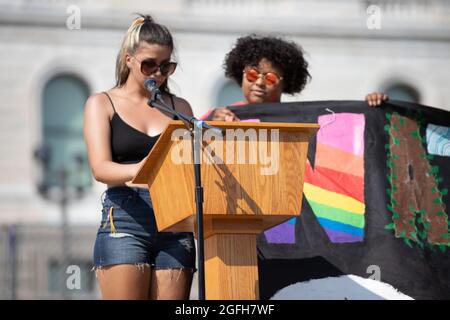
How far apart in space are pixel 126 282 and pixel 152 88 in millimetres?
921

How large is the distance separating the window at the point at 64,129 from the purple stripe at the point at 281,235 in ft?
62.2

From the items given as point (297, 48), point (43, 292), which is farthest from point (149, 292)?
point (43, 292)

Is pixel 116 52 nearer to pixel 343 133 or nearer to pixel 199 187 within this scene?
pixel 343 133

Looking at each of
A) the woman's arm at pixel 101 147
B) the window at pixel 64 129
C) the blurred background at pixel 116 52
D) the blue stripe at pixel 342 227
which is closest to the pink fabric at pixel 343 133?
the blue stripe at pixel 342 227

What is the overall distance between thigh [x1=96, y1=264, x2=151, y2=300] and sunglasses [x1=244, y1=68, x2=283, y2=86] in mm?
2241

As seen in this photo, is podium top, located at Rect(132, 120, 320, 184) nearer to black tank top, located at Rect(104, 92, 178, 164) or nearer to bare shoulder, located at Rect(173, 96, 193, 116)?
black tank top, located at Rect(104, 92, 178, 164)

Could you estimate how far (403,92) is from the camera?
94.1 ft

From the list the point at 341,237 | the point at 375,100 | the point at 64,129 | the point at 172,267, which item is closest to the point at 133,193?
the point at 172,267

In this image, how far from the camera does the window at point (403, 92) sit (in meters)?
28.5

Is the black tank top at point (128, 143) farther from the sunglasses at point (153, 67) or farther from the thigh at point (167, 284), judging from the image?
the thigh at point (167, 284)

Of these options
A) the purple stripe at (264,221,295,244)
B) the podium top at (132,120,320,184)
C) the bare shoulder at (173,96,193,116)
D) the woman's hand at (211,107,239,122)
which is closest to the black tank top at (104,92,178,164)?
the bare shoulder at (173,96,193,116)

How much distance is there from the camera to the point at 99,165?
615cm

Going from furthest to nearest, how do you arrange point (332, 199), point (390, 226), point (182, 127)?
point (332, 199)
point (390, 226)
point (182, 127)
